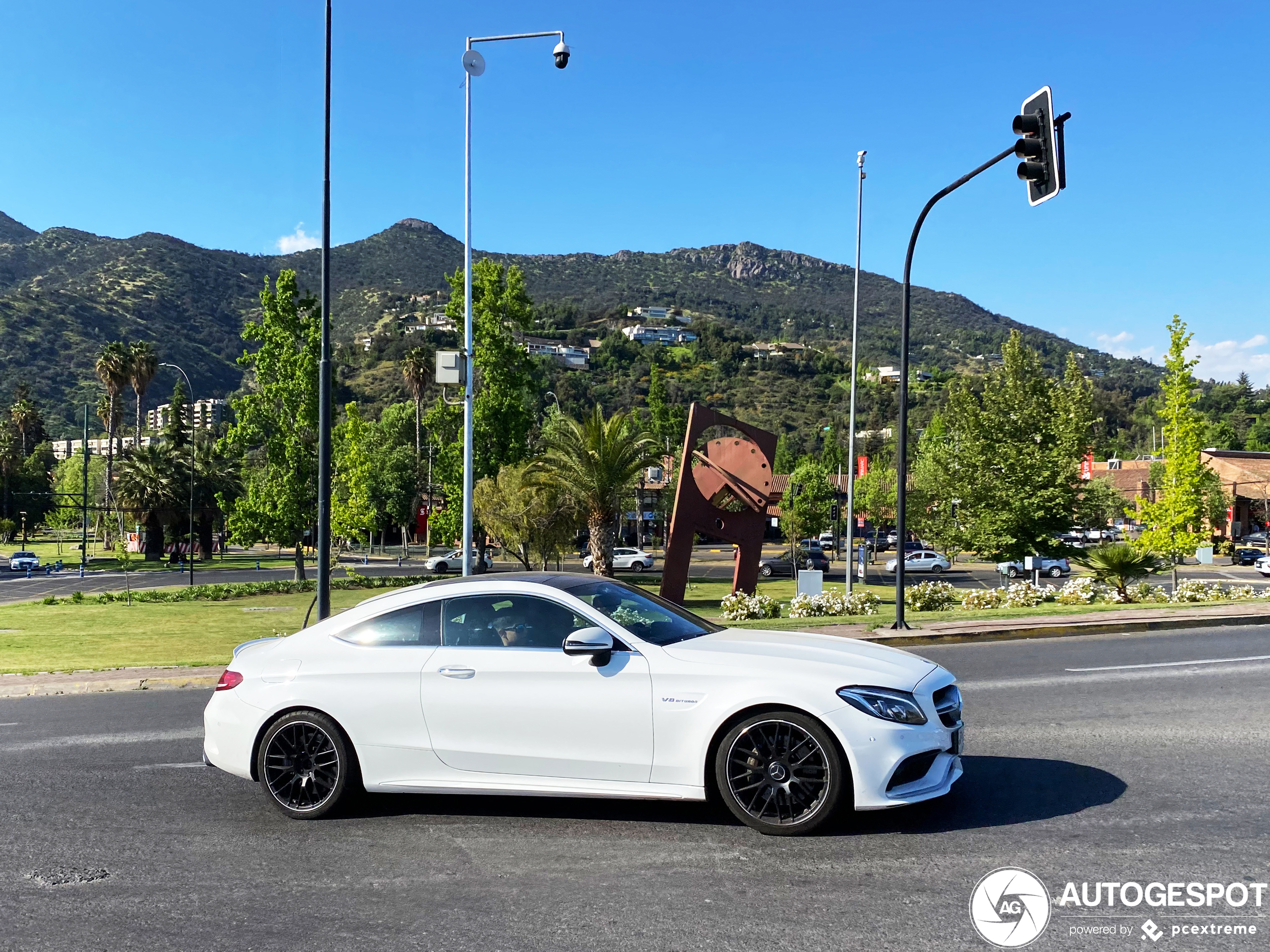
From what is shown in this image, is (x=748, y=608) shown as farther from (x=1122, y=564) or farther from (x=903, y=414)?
(x=1122, y=564)

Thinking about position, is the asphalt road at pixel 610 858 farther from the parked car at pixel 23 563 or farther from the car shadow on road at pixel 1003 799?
the parked car at pixel 23 563

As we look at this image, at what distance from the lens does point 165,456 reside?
191ft

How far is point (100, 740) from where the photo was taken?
898 centimetres

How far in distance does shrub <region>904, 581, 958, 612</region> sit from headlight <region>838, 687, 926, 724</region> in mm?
15673

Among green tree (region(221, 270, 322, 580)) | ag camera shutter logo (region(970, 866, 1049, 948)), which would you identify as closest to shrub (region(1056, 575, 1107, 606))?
ag camera shutter logo (region(970, 866, 1049, 948))

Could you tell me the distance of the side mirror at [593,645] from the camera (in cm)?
568

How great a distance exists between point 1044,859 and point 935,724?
0.85 m

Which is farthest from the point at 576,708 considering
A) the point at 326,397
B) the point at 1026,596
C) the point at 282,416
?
the point at 282,416

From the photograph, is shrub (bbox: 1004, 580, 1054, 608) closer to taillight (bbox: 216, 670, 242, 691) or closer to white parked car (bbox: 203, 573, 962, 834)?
white parked car (bbox: 203, 573, 962, 834)

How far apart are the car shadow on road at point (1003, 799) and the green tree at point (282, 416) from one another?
118 feet

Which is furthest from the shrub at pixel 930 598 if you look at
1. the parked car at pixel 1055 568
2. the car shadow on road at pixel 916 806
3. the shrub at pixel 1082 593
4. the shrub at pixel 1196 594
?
the parked car at pixel 1055 568

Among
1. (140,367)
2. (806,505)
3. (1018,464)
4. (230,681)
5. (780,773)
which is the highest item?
(140,367)

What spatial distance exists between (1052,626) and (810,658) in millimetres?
11326

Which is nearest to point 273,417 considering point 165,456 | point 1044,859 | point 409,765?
point 165,456
